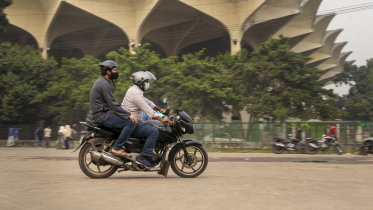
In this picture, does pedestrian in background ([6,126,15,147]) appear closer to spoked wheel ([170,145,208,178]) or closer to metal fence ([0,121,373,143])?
metal fence ([0,121,373,143])

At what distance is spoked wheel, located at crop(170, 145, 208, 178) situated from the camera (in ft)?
21.1

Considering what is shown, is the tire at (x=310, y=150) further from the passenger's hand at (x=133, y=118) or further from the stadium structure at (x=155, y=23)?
the stadium structure at (x=155, y=23)

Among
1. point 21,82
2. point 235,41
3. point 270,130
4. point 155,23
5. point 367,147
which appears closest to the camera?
point 367,147

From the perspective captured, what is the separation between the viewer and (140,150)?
6.24 metres

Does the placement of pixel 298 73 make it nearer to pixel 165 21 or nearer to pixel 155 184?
pixel 165 21

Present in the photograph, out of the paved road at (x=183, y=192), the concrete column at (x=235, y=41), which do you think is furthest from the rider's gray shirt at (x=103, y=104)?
the concrete column at (x=235, y=41)

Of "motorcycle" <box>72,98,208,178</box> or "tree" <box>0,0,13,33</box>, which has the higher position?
"tree" <box>0,0,13,33</box>

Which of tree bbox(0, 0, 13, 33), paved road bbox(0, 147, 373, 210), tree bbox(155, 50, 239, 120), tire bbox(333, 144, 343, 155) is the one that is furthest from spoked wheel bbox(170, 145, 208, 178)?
tree bbox(0, 0, 13, 33)

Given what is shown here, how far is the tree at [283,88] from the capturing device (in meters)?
23.0

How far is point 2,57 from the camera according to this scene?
2816cm

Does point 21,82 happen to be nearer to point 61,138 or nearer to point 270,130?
point 61,138

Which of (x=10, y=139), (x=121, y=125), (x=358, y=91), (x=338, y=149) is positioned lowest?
(x=10, y=139)

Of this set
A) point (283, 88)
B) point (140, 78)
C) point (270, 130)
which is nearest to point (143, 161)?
point (140, 78)

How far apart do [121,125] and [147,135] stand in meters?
0.43
